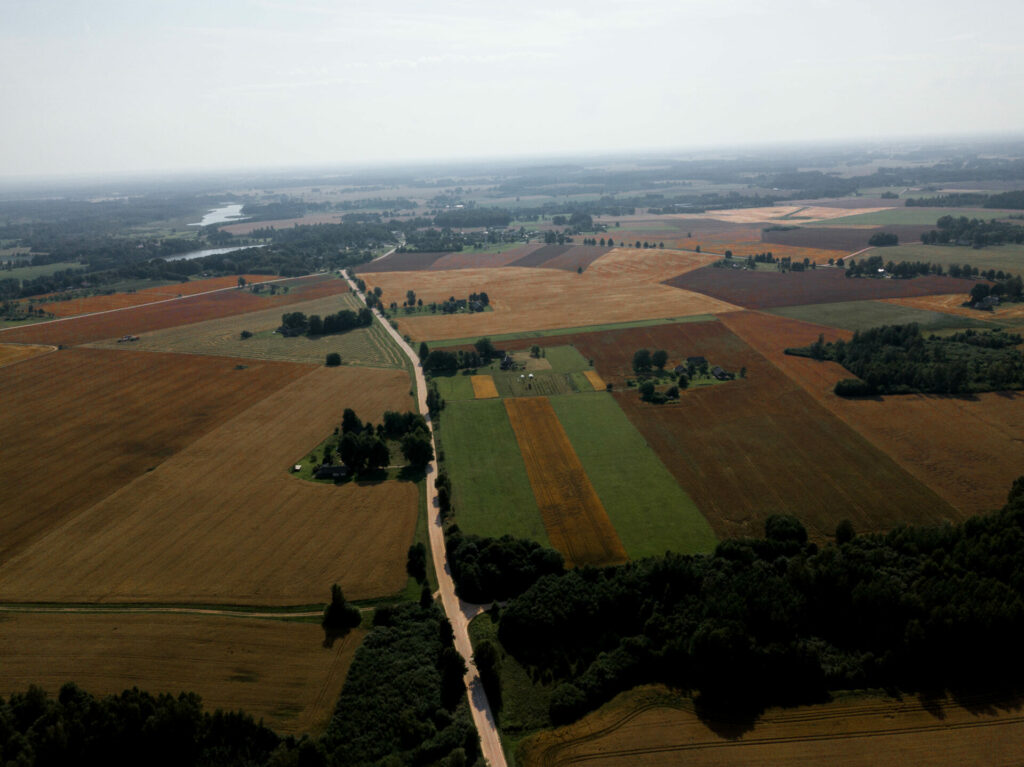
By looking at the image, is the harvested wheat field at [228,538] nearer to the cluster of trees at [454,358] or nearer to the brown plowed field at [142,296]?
the cluster of trees at [454,358]

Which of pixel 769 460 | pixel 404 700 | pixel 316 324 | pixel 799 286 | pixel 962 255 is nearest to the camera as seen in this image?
pixel 404 700

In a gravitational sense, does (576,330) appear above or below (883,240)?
below

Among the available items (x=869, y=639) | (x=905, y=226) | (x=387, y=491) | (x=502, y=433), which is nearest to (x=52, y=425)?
(x=387, y=491)

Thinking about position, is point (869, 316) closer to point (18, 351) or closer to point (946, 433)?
point (946, 433)

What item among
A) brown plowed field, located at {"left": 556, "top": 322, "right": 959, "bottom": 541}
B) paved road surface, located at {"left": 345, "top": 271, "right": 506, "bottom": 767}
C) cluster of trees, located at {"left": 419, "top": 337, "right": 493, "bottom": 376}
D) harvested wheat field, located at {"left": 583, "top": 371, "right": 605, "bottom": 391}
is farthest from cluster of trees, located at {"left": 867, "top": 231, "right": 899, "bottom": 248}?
paved road surface, located at {"left": 345, "top": 271, "right": 506, "bottom": 767}

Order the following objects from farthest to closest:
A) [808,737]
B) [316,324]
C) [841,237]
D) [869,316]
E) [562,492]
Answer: [841,237], [316,324], [869,316], [562,492], [808,737]

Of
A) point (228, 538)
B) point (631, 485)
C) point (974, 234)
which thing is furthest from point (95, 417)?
point (974, 234)

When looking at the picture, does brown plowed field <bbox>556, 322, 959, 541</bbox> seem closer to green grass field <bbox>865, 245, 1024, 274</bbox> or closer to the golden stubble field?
the golden stubble field

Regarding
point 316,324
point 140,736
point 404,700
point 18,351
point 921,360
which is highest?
point 316,324

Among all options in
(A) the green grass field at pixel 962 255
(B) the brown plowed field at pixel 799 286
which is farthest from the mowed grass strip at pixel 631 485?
(A) the green grass field at pixel 962 255
